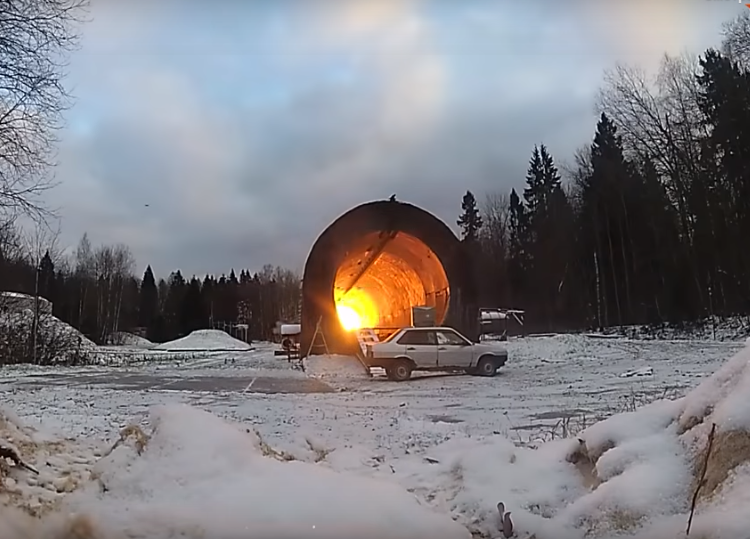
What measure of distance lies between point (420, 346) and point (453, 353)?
104 centimetres

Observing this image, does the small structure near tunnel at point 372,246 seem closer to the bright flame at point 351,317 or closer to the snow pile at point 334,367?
the snow pile at point 334,367

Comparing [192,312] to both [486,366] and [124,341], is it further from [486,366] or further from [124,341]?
[486,366]

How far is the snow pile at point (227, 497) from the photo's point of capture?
4117 mm

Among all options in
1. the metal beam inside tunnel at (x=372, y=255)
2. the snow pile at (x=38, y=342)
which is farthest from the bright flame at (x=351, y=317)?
the snow pile at (x=38, y=342)

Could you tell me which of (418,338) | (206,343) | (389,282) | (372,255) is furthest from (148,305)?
(418,338)

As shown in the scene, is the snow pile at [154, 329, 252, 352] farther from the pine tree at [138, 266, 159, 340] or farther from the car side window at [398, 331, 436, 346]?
the car side window at [398, 331, 436, 346]

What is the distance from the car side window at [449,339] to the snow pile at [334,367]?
276 cm

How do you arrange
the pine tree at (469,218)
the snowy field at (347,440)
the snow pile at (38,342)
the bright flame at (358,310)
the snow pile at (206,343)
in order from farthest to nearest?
the pine tree at (469,218), the snow pile at (206,343), the bright flame at (358,310), the snow pile at (38,342), the snowy field at (347,440)

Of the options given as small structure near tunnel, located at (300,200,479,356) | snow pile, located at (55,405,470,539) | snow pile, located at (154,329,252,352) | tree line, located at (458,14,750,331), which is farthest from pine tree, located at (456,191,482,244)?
snow pile, located at (55,405,470,539)

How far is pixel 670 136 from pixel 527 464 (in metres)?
40.4

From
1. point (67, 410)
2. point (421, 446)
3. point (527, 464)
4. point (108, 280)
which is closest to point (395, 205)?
point (67, 410)

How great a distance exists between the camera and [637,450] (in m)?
4.74

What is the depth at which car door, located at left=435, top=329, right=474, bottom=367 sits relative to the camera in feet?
64.3

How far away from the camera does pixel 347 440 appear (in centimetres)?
834
